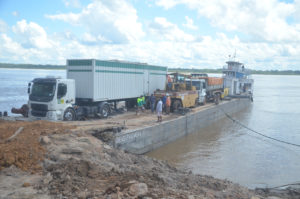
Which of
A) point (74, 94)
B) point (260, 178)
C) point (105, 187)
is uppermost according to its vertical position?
point (74, 94)

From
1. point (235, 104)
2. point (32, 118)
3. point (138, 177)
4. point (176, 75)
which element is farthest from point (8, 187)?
point (235, 104)

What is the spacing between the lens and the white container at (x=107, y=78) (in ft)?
53.7

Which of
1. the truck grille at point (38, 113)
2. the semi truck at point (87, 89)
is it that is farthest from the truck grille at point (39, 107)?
the truck grille at point (38, 113)

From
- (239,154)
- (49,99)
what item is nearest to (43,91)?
(49,99)

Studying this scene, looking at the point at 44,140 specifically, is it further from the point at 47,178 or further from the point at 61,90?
the point at 61,90

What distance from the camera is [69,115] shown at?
49.1ft

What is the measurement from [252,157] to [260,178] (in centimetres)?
341

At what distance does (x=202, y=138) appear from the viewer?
20.3m

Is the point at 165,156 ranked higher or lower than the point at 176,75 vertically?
lower

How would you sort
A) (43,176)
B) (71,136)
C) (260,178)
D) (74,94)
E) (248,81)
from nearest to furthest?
1. (43,176)
2. (71,136)
3. (260,178)
4. (74,94)
5. (248,81)

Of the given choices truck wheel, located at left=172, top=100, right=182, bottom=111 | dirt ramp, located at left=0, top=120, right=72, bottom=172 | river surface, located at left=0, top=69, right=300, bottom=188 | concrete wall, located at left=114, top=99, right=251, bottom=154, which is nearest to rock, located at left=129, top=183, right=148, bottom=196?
dirt ramp, located at left=0, top=120, right=72, bottom=172

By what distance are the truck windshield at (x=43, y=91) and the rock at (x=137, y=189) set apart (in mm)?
8873

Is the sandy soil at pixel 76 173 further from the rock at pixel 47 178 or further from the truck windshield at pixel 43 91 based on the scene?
the truck windshield at pixel 43 91

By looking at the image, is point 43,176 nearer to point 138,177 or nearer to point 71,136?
point 138,177
